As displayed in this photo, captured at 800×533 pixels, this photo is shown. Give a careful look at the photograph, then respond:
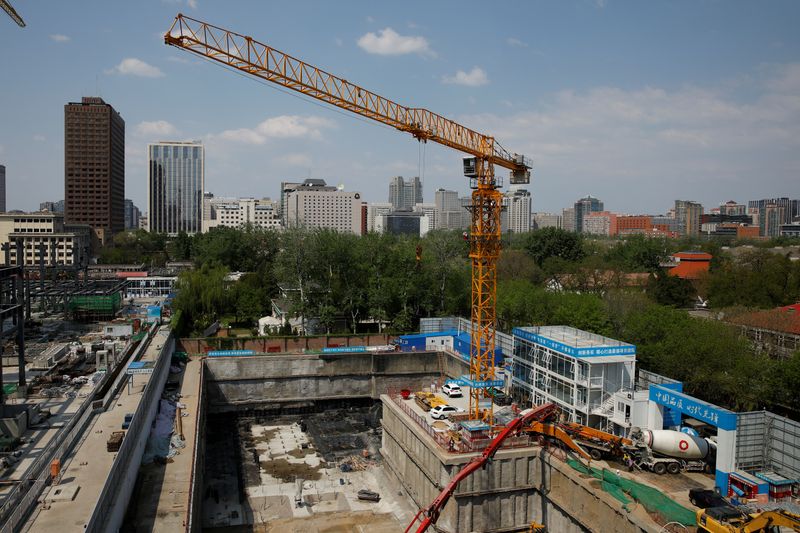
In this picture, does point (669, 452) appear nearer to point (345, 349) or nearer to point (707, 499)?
point (707, 499)

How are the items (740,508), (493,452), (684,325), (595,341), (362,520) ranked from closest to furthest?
(740,508), (493,452), (362,520), (595,341), (684,325)

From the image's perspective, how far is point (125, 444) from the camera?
2002cm

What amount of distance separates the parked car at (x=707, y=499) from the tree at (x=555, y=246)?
63.5m

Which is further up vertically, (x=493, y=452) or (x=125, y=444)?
(x=125, y=444)

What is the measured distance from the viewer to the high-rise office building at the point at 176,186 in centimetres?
19012

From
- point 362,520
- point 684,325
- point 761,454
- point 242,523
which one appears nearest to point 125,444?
point 242,523

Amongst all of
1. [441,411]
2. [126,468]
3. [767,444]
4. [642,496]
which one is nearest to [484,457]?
[441,411]

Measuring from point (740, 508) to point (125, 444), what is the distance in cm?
2002

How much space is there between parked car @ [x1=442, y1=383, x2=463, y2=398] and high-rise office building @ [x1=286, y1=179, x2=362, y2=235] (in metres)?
154

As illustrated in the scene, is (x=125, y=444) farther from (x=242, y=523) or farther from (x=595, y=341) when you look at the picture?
(x=595, y=341)

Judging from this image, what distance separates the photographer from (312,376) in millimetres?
42688

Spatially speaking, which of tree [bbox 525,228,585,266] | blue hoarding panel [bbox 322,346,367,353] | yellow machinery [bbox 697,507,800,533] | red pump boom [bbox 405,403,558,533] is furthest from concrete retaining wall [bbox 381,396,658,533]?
tree [bbox 525,228,585,266]

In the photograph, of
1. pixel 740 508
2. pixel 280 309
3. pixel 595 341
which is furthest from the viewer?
pixel 280 309

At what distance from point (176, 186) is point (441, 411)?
182305 millimetres
